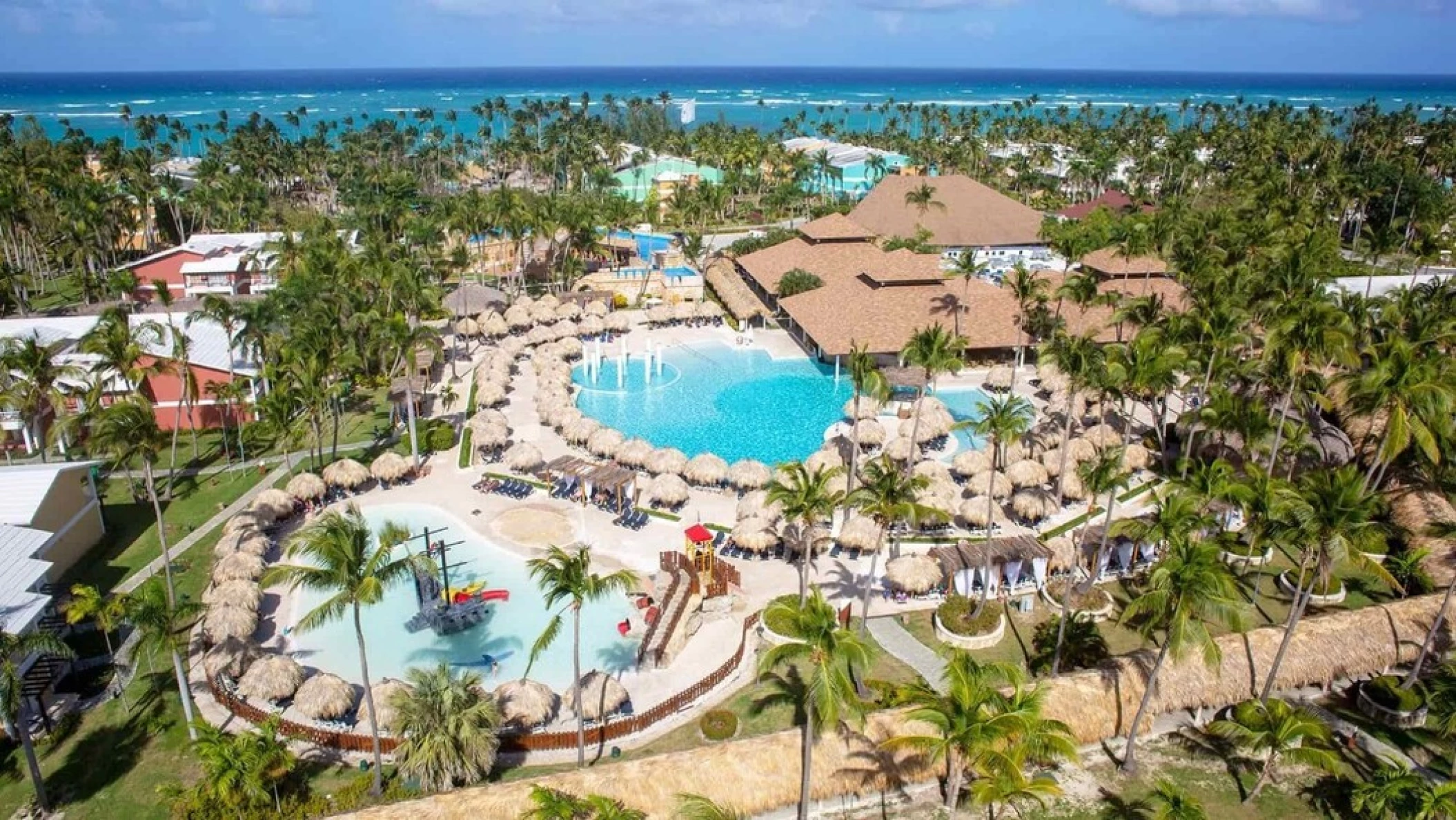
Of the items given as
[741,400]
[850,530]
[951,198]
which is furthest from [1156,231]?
[850,530]

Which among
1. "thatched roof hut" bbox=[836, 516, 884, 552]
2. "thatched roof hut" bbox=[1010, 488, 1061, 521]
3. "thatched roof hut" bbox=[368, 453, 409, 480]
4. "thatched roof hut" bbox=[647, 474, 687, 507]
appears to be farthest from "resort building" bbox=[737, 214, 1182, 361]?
"thatched roof hut" bbox=[368, 453, 409, 480]

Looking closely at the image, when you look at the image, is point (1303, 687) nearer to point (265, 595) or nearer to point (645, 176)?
point (265, 595)

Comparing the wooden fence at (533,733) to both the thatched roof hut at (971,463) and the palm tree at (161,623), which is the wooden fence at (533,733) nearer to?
the palm tree at (161,623)

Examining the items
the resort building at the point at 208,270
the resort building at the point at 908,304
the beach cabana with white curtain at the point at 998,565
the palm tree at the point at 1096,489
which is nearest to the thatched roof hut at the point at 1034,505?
the beach cabana with white curtain at the point at 998,565

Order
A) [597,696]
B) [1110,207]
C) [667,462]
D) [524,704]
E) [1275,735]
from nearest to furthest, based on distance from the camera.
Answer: [1275,735] < [524,704] < [597,696] < [667,462] < [1110,207]

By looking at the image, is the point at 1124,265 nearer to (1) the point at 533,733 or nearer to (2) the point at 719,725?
(2) the point at 719,725

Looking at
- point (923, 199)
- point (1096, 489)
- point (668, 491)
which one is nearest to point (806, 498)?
point (1096, 489)

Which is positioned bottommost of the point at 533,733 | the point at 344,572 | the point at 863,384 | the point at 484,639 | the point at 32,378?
the point at 484,639
